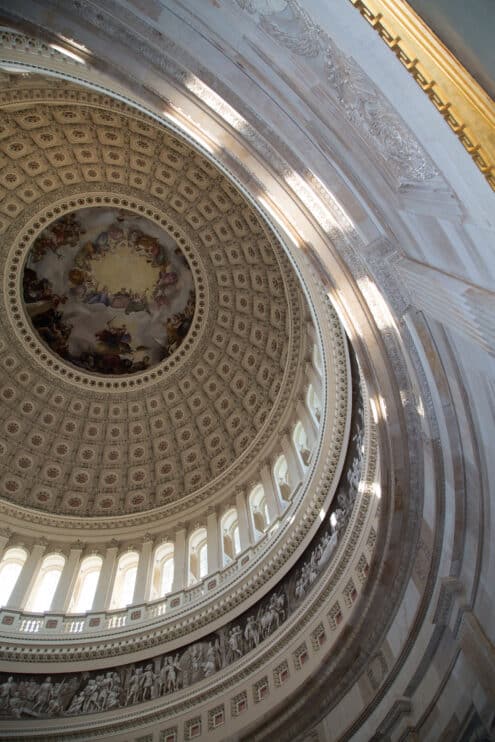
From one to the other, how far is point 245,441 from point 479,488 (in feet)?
43.8

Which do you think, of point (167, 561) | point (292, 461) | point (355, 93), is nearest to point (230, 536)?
point (167, 561)

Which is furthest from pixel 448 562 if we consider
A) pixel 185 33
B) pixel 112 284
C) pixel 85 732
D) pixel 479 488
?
pixel 112 284

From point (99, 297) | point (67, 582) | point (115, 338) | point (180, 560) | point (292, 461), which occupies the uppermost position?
point (99, 297)

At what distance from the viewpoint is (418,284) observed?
5508 millimetres

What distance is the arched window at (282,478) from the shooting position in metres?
15.0

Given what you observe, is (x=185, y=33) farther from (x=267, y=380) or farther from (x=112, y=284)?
(x=112, y=284)

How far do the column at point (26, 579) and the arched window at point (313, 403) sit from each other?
9.70 meters

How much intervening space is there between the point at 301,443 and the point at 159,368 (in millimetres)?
8224

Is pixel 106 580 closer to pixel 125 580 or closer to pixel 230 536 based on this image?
pixel 125 580

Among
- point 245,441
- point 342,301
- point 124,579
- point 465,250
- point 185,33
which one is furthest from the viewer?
point 245,441

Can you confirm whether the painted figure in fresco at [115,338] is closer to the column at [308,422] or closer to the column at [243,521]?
the column at [243,521]

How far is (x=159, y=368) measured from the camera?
21844 millimetres

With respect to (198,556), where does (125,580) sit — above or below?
below

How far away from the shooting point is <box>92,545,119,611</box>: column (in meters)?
14.9
